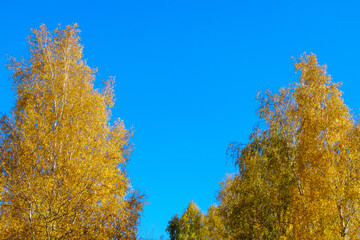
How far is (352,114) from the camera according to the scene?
14.2m

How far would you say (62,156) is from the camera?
12680mm

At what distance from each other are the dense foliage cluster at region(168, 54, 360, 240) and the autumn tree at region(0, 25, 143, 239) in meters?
5.35

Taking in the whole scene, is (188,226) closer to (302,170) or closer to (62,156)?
(302,170)

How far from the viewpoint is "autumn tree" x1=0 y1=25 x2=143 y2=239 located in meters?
10.7

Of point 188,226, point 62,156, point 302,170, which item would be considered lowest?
point 302,170

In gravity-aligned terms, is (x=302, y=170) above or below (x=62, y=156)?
below

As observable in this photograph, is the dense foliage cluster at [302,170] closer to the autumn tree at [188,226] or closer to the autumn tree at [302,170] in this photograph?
the autumn tree at [302,170]

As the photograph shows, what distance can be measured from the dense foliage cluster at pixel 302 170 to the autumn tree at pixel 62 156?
5.35m

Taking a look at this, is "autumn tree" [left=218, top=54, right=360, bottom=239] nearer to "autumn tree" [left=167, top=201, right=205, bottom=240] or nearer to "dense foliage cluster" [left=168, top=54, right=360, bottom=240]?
"dense foliage cluster" [left=168, top=54, right=360, bottom=240]

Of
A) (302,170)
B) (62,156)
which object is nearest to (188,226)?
(302,170)

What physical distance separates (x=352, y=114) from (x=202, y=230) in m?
23.8

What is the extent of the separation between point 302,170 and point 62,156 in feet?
30.3

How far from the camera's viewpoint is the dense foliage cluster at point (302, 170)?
12469mm

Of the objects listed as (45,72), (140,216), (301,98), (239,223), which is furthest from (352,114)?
(45,72)
